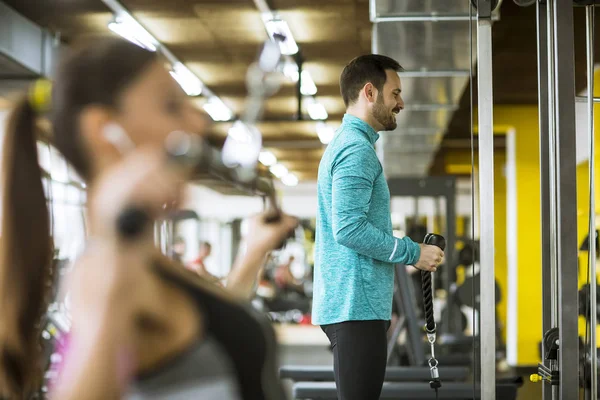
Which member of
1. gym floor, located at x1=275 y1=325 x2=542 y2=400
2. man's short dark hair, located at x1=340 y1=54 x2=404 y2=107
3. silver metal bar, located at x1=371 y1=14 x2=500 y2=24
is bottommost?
gym floor, located at x1=275 y1=325 x2=542 y2=400

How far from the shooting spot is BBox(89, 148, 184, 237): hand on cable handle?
0.51 metres

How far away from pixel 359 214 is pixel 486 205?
745 millimetres

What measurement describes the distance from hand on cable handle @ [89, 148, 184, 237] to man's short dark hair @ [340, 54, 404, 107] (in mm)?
1435

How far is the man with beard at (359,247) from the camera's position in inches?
69.4

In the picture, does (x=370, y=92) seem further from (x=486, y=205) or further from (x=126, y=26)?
(x=126, y=26)

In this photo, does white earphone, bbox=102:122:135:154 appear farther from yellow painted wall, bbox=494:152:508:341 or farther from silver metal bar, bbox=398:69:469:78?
yellow painted wall, bbox=494:152:508:341

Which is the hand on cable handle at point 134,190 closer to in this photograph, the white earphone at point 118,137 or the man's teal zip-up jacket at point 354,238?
the white earphone at point 118,137

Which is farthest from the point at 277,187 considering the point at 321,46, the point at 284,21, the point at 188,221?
the point at 321,46

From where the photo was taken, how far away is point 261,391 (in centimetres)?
63

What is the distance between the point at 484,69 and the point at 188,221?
6.26ft

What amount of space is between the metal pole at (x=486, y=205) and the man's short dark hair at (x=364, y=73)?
492mm

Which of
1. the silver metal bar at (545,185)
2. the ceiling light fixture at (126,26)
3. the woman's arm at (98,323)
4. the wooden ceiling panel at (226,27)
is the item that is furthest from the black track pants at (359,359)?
the ceiling light fixture at (126,26)

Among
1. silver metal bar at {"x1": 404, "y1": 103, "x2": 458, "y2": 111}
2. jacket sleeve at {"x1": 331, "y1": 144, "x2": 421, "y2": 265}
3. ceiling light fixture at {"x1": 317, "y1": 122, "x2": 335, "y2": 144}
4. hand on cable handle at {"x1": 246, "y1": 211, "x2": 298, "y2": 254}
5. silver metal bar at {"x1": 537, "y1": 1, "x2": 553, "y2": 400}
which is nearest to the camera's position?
hand on cable handle at {"x1": 246, "y1": 211, "x2": 298, "y2": 254}

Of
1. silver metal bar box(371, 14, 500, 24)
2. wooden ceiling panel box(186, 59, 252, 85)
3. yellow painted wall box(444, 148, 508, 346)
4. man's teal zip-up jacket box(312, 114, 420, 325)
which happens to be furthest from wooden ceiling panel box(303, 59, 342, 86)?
man's teal zip-up jacket box(312, 114, 420, 325)
